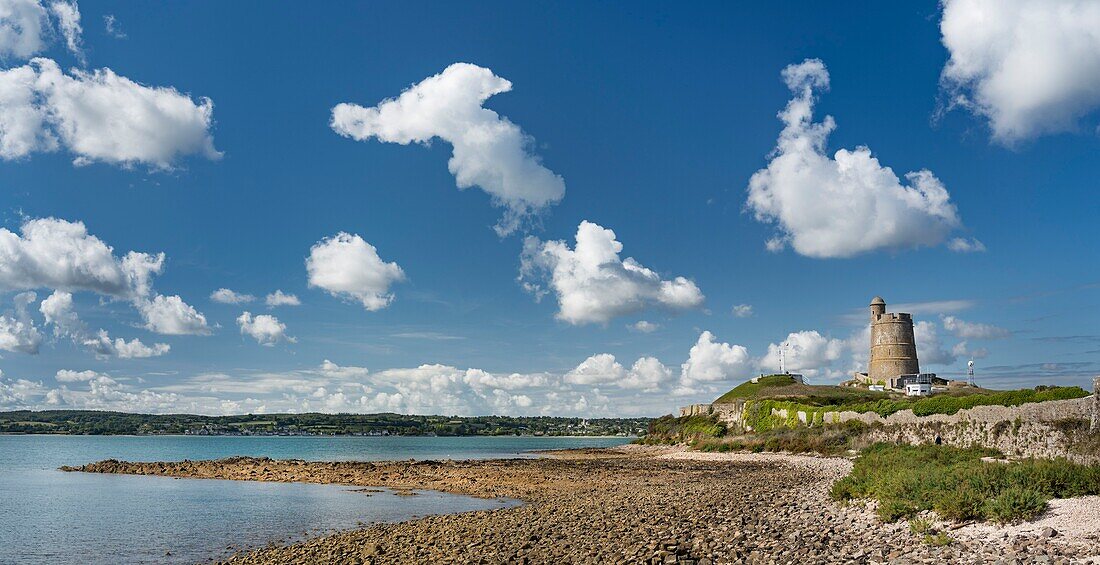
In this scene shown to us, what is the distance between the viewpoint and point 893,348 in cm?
9369

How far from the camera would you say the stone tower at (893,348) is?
93.1 meters

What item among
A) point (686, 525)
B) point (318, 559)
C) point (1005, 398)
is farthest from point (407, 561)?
point (1005, 398)

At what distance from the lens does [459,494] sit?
38406mm

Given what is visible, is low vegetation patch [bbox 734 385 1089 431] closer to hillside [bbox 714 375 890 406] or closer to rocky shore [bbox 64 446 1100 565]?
hillside [bbox 714 375 890 406]

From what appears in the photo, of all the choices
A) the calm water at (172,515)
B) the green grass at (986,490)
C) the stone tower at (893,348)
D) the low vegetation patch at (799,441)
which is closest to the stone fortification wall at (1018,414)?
the low vegetation patch at (799,441)

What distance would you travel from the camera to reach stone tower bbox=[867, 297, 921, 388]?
93062mm

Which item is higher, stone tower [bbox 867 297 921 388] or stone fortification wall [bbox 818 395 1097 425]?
stone tower [bbox 867 297 921 388]

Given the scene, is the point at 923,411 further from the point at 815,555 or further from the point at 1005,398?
the point at 815,555

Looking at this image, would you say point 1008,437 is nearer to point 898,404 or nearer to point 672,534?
point 898,404

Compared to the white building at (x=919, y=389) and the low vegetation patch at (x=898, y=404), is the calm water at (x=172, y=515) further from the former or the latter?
the white building at (x=919, y=389)

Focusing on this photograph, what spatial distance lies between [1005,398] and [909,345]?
63.3m

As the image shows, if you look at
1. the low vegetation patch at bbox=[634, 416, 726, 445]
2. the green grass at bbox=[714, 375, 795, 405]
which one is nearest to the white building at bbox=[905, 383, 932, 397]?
the low vegetation patch at bbox=[634, 416, 726, 445]

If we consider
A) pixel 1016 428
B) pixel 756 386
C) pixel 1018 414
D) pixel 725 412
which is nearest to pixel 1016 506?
pixel 1016 428

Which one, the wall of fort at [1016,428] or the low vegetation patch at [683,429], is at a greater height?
the wall of fort at [1016,428]
